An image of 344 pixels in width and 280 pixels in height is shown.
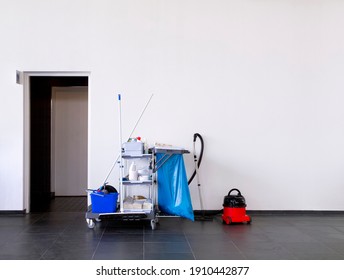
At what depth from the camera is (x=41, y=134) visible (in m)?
6.17

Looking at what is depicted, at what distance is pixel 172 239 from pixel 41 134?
377 centimetres

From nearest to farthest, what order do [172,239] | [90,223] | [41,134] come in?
[172,239] → [90,223] → [41,134]

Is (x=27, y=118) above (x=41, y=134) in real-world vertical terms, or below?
above

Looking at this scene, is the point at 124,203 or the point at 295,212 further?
the point at 295,212

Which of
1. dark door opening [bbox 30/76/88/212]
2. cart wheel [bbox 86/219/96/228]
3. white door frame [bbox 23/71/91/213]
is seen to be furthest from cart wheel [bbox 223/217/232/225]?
dark door opening [bbox 30/76/88/212]

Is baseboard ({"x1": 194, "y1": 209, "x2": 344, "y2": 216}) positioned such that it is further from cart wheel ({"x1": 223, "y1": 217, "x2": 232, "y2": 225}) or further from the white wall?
cart wheel ({"x1": 223, "y1": 217, "x2": 232, "y2": 225})

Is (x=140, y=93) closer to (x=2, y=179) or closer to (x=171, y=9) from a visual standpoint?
(x=171, y=9)

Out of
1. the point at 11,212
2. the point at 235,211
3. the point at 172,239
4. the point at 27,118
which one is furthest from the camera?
the point at 27,118

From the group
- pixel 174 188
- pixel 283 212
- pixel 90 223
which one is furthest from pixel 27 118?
pixel 283 212

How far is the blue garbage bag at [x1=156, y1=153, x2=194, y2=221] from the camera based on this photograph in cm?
422

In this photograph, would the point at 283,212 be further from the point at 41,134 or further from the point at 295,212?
the point at 41,134

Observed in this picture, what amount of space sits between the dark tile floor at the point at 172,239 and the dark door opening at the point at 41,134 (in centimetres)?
141

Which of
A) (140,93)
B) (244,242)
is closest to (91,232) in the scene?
(244,242)

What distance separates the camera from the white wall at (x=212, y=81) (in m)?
4.76
